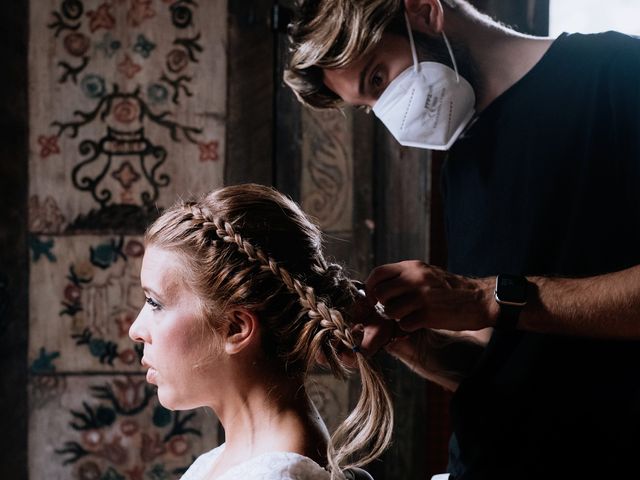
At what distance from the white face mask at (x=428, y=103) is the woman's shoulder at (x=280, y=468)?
2.42 ft

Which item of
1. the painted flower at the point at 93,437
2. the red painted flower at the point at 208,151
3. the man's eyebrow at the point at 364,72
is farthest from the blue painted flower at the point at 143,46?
the painted flower at the point at 93,437

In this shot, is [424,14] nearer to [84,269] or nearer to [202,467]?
[202,467]

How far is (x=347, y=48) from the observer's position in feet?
5.02

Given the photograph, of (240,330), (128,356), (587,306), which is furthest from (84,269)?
(587,306)

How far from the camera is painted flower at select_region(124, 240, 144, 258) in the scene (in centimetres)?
233

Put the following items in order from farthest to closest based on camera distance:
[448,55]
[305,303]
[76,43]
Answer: [76,43]
[448,55]
[305,303]

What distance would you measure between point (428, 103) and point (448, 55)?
0.33ft

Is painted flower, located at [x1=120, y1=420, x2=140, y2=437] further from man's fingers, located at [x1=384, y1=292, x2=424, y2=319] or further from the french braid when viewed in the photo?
man's fingers, located at [x1=384, y1=292, x2=424, y2=319]

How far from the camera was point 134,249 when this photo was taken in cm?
233

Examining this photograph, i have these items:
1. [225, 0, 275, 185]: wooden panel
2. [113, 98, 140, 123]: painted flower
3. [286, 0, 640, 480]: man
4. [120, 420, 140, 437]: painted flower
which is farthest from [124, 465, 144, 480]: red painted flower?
[286, 0, 640, 480]: man

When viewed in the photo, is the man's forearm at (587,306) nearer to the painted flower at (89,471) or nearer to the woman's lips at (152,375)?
the woman's lips at (152,375)
